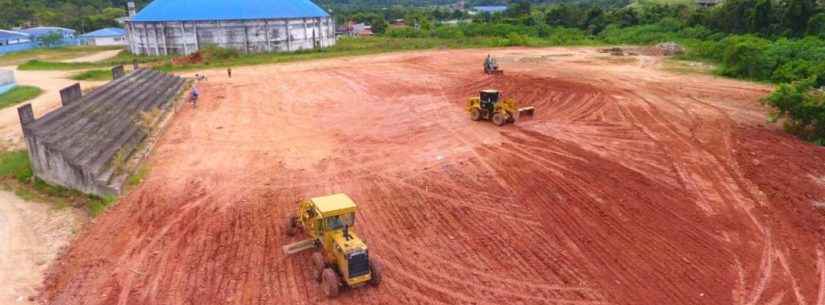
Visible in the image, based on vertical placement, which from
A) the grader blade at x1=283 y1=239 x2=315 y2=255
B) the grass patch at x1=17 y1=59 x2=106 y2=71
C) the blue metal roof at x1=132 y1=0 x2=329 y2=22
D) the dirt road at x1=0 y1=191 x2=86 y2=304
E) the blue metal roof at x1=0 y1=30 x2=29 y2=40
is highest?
Result: the blue metal roof at x1=132 y1=0 x2=329 y2=22

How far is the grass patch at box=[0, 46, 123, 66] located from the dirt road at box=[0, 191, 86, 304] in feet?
132

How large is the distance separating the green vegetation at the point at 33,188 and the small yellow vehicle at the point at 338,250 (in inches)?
243

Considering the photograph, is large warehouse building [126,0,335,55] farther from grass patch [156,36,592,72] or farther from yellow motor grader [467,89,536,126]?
yellow motor grader [467,89,536,126]

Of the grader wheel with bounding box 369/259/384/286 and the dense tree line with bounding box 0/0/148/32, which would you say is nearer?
the grader wheel with bounding box 369/259/384/286

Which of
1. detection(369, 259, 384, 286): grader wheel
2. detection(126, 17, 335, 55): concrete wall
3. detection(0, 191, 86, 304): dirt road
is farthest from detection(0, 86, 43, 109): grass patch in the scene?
detection(369, 259, 384, 286): grader wheel

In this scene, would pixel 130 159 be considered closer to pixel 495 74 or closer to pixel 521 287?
pixel 521 287

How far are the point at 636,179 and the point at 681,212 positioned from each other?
6.66 feet

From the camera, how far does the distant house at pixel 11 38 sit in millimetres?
55219

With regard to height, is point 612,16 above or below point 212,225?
above

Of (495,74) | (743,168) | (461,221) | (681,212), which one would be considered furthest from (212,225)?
(495,74)

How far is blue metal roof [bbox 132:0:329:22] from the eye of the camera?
47.5 m


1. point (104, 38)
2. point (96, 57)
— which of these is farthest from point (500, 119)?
point (104, 38)

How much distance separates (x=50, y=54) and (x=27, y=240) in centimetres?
5135

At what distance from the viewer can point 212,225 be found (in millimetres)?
11188
